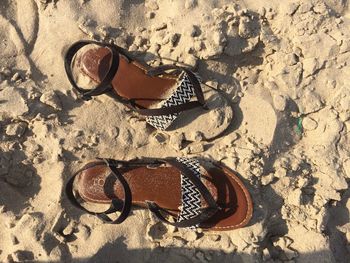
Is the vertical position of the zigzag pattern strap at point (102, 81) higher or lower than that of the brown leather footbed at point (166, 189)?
higher

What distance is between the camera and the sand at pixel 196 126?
2557mm

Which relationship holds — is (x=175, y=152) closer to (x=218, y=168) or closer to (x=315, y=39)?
(x=218, y=168)

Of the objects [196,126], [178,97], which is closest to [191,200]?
[196,126]

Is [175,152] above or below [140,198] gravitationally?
above

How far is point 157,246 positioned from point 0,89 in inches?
55.2

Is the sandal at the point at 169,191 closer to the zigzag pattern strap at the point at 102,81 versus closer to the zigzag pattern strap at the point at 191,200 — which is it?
the zigzag pattern strap at the point at 191,200

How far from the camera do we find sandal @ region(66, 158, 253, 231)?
2.52m

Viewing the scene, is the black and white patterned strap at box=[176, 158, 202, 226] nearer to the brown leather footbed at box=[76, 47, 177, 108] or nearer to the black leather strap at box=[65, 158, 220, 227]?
the black leather strap at box=[65, 158, 220, 227]

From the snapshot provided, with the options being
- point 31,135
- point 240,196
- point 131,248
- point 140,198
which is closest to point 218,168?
point 240,196

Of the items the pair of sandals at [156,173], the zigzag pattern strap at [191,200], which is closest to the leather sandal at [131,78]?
the pair of sandals at [156,173]

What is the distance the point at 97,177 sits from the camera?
8.46ft

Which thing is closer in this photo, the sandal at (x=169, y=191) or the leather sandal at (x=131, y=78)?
the sandal at (x=169, y=191)

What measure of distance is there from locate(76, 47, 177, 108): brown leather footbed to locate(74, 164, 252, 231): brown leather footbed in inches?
18.8

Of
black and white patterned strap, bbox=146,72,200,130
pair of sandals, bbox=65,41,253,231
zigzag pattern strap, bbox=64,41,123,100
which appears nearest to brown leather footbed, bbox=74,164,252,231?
pair of sandals, bbox=65,41,253,231
